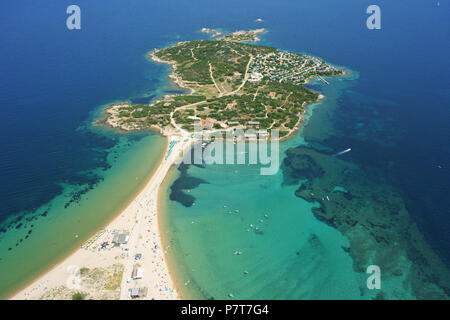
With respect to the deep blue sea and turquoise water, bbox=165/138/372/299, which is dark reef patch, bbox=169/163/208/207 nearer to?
turquoise water, bbox=165/138/372/299

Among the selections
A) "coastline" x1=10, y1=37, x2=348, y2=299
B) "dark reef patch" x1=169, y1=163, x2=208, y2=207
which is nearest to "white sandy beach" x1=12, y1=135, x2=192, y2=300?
"coastline" x1=10, y1=37, x2=348, y2=299

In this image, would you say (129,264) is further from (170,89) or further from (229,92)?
(170,89)

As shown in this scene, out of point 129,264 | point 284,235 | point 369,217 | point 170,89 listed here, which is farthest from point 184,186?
point 170,89

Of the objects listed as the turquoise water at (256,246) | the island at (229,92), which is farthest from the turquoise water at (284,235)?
the island at (229,92)

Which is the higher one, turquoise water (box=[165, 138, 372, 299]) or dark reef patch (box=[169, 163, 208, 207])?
dark reef patch (box=[169, 163, 208, 207])

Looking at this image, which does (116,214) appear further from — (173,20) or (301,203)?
(173,20)

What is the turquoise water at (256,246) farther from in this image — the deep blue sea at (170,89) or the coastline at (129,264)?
the deep blue sea at (170,89)
